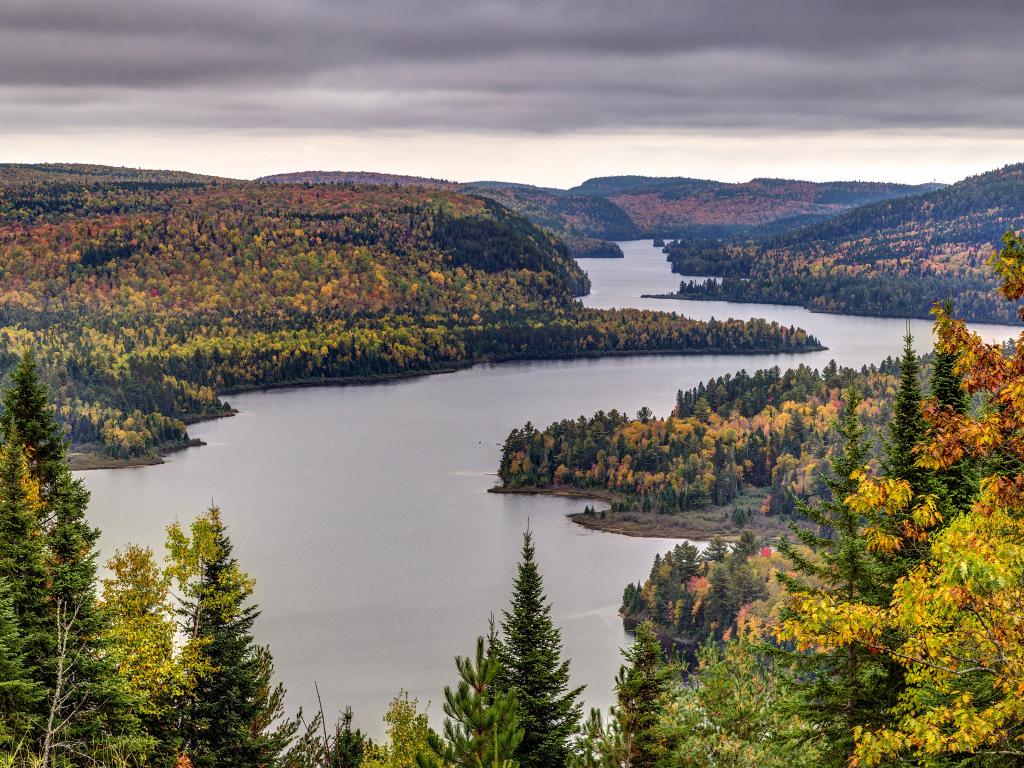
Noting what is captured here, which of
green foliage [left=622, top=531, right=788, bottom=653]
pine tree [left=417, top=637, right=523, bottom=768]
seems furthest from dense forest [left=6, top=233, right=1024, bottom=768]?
green foliage [left=622, top=531, right=788, bottom=653]

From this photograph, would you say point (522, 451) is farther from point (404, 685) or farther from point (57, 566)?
point (57, 566)

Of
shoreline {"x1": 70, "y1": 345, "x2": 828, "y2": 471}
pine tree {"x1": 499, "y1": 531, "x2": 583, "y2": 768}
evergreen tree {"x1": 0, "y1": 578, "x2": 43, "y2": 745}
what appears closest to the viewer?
evergreen tree {"x1": 0, "y1": 578, "x2": 43, "y2": 745}

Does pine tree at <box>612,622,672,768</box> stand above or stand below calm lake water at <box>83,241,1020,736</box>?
above

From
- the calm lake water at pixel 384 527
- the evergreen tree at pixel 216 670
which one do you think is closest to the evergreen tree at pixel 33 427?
the evergreen tree at pixel 216 670

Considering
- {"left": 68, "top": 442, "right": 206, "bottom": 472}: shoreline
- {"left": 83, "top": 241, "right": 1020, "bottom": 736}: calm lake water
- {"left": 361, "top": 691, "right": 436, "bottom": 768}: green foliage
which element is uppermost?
{"left": 361, "top": 691, "right": 436, "bottom": 768}: green foliage

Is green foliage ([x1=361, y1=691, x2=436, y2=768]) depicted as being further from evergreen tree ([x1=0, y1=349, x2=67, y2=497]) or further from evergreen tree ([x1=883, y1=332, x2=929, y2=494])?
evergreen tree ([x1=883, y1=332, x2=929, y2=494])

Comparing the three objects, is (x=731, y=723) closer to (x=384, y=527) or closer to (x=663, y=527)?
(x=384, y=527)

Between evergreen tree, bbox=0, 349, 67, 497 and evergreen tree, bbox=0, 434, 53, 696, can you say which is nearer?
evergreen tree, bbox=0, 434, 53, 696

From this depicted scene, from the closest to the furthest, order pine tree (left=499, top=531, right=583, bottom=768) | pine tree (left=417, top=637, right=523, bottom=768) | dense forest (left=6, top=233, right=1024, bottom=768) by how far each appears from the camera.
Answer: dense forest (left=6, top=233, right=1024, bottom=768), pine tree (left=417, top=637, right=523, bottom=768), pine tree (left=499, top=531, right=583, bottom=768)
